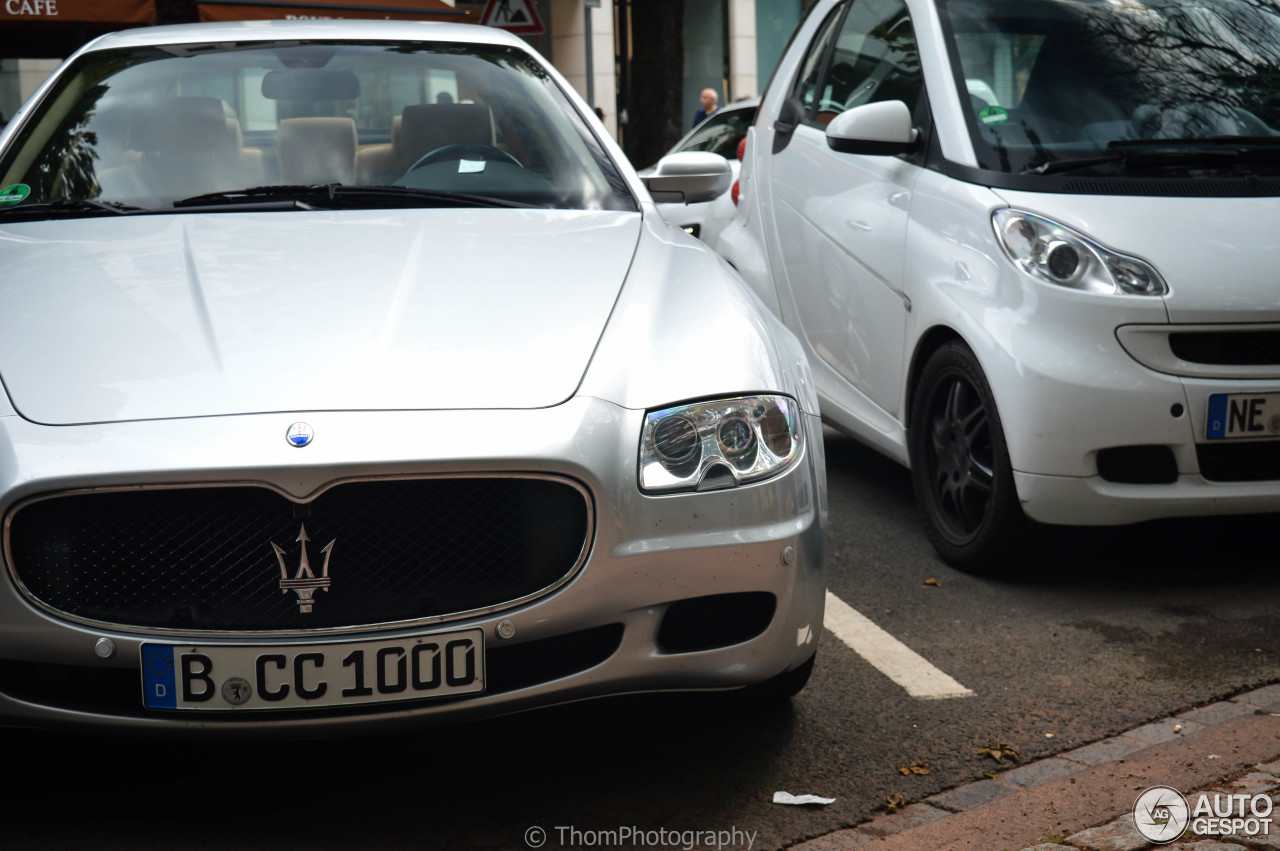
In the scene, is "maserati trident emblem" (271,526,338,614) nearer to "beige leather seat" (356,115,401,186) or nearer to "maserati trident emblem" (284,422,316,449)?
"maserati trident emblem" (284,422,316,449)

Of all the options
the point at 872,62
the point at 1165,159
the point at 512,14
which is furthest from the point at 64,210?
the point at 512,14

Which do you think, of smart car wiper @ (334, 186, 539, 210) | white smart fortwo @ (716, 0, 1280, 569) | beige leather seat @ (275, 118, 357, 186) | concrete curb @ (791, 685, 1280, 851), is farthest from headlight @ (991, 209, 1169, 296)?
beige leather seat @ (275, 118, 357, 186)

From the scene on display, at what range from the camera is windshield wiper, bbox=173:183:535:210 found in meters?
3.61

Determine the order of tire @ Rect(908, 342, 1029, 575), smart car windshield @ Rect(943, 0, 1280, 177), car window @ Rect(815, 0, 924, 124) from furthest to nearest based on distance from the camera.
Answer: car window @ Rect(815, 0, 924, 124), smart car windshield @ Rect(943, 0, 1280, 177), tire @ Rect(908, 342, 1029, 575)

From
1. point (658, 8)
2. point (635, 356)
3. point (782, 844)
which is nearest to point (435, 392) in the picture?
point (635, 356)

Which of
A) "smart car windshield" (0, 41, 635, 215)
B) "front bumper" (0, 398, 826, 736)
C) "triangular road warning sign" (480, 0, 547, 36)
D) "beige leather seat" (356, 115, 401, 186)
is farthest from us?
"triangular road warning sign" (480, 0, 547, 36)

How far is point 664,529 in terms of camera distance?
2.59 meters

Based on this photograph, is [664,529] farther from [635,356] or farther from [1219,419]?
[1219,419]

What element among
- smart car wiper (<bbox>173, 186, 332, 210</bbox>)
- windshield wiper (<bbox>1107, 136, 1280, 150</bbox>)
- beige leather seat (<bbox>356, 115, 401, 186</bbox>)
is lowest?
windshield wiper (<bbox>1107, 136, 1280, 150</bbox>)

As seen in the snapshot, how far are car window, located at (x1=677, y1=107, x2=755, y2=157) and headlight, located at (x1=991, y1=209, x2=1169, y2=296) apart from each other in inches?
269

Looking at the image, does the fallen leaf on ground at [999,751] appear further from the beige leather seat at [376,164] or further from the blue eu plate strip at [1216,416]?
the beige leather seat at [376,164]

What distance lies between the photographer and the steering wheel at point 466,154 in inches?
155

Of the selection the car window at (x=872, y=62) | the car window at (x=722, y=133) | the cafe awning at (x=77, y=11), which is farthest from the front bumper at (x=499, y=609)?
the cafe awning at (x=77, y=11)

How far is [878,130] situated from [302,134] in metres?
1.80
